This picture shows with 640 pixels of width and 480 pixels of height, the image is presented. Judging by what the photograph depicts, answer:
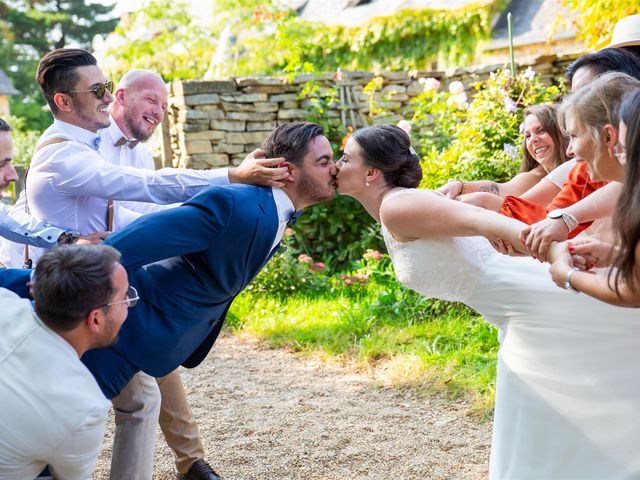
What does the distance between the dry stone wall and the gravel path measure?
360 centimetres

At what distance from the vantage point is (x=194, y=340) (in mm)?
3215

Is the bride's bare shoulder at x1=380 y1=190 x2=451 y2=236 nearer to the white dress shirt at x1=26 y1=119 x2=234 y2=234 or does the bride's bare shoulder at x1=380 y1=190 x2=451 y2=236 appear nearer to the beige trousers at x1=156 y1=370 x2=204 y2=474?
the white dress shirt at x1=26 y1=119 x2=234 y2=234

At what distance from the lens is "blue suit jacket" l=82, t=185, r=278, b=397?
288cm

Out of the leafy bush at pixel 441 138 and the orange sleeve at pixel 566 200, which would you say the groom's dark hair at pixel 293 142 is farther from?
the leafy bush at pixel 441 138

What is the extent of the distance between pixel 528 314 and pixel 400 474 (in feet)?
5.31

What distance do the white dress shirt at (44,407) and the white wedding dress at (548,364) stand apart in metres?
1.45

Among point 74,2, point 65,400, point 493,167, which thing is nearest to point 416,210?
point 65,400

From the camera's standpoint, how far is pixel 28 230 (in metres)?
3.53

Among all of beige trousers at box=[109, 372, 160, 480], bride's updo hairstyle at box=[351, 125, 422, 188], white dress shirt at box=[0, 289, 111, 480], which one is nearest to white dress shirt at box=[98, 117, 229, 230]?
beige trousers at box=[109, 372, 160, 480]

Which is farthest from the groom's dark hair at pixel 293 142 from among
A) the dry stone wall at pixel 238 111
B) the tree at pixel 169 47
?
the tree at pixel 169 47

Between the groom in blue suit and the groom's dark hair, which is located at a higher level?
the groom's dark hair

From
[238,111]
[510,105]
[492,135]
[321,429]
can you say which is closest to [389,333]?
[321,429]

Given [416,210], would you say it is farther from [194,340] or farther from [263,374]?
[263,374]

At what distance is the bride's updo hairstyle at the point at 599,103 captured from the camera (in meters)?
2.56
